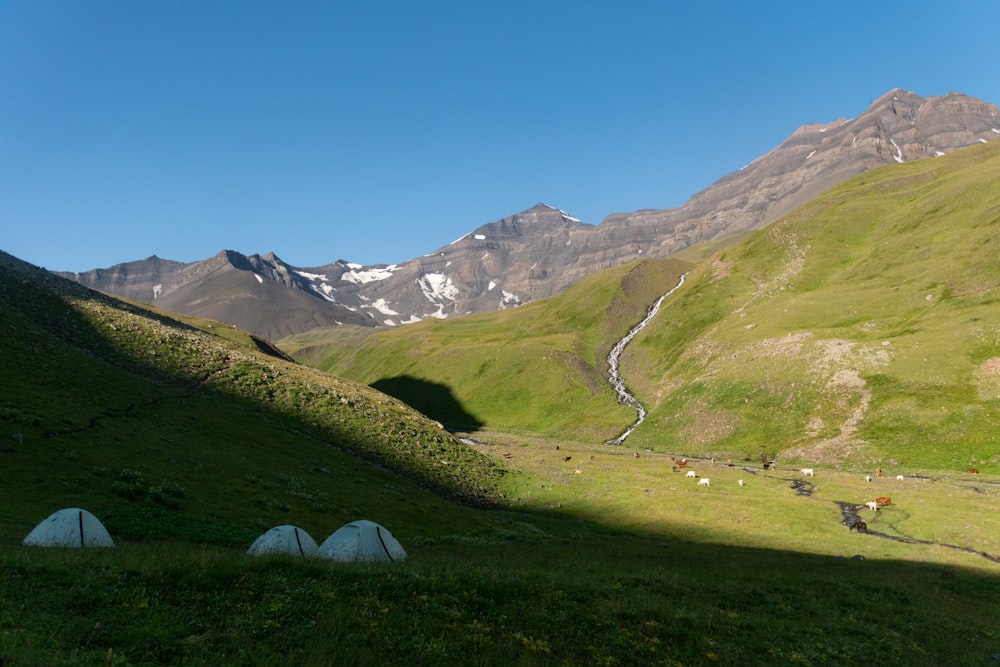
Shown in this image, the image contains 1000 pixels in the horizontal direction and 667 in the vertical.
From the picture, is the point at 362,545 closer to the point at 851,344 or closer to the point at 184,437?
the point at 184,437

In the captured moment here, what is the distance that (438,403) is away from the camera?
565ft

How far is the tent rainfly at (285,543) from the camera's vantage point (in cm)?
2150

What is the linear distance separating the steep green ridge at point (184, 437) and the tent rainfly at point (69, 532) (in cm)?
177

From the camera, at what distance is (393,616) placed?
14.0m

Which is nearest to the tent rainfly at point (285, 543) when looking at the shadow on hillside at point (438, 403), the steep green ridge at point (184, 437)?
the steep green ridge at point (184, 437)

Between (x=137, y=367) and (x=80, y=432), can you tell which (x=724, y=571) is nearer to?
(x=80, y=432)

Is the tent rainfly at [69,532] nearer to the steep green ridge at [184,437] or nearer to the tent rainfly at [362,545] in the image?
the steep green ridge at [184,437]

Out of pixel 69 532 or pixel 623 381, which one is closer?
pixel 69 532

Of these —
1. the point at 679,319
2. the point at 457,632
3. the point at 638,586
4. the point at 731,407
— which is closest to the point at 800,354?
the point at 731,407

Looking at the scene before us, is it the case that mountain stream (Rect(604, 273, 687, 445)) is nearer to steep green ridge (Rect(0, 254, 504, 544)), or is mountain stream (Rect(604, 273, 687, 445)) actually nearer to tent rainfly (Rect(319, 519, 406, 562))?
steep green ridge (Rect(0, 254, 504, 544))

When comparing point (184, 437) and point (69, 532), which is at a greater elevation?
point (69, 532)

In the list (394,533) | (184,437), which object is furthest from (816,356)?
(184,437)

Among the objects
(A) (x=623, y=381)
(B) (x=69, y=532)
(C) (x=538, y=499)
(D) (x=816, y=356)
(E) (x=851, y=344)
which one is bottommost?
(C) (x=538, y=499)

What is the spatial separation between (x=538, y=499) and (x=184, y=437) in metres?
36.7
